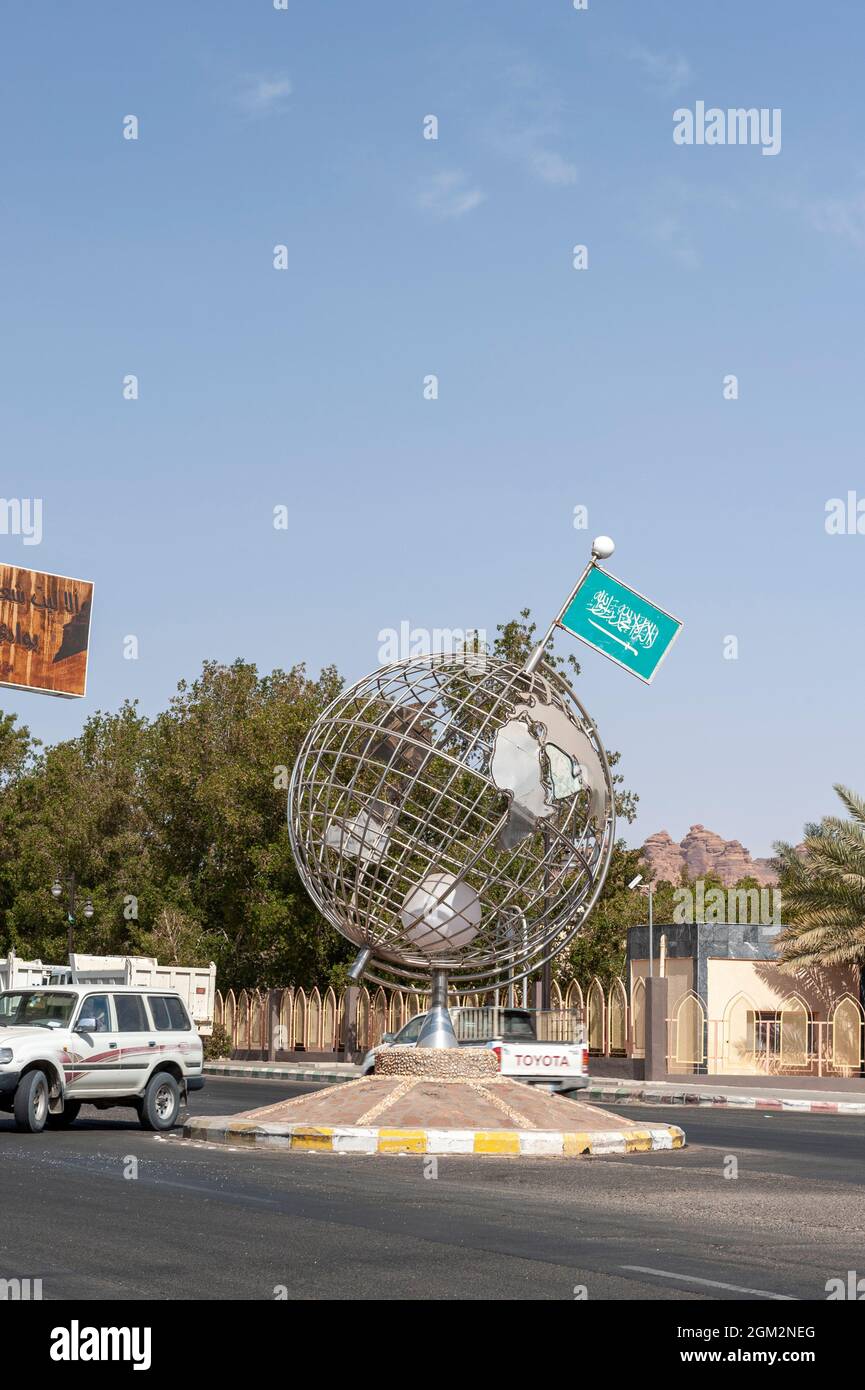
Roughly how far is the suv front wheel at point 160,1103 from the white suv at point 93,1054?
11mm

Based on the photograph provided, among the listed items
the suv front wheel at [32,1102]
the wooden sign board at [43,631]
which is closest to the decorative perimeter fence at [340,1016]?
the wooden sign board at [43,631]

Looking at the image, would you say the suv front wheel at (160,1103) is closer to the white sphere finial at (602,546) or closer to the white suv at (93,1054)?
the white suv at (93,1054)

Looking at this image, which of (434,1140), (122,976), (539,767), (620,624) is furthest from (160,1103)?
(122,976)

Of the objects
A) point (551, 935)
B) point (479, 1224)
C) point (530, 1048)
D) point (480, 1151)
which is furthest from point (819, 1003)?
point (479, 1224)

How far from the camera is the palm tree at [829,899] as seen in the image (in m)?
36.8

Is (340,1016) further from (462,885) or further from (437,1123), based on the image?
(437,1123)

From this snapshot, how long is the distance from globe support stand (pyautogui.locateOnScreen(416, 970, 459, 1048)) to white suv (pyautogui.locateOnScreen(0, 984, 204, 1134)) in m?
3.02

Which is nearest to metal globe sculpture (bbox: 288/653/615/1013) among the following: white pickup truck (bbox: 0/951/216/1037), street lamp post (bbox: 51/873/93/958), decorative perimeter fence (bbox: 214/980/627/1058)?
white pickup truck (bbox: 0/951/216/1037)

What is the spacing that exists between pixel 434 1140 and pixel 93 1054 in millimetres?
4560

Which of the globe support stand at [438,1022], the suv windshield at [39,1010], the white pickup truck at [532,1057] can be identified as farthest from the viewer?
the white pickup truck at [532,1057]

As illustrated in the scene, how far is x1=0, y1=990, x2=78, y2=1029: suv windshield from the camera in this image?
19.8 meters

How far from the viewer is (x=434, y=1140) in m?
16.9
